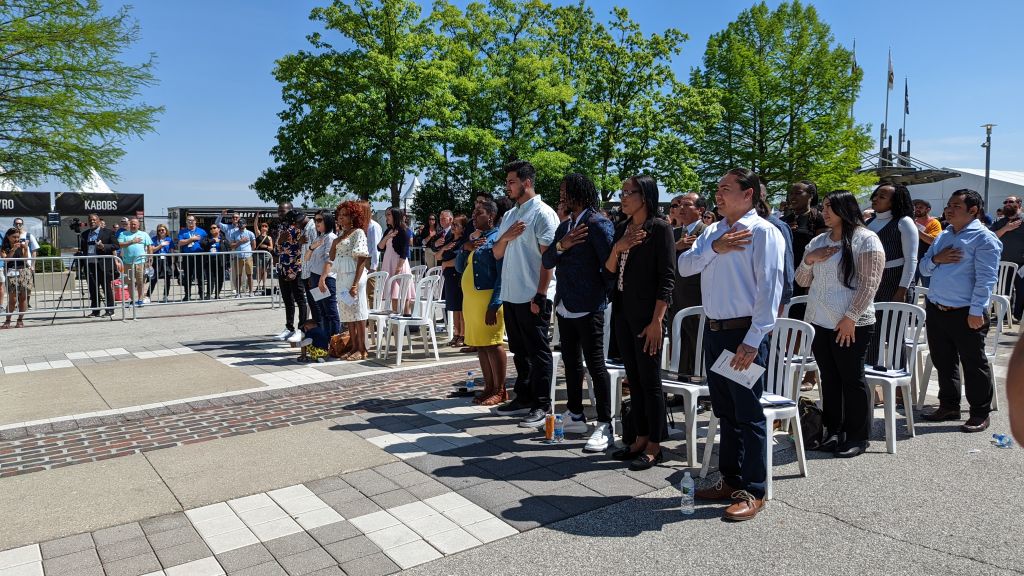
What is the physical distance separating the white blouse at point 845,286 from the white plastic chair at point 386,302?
531cm

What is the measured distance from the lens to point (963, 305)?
570cm

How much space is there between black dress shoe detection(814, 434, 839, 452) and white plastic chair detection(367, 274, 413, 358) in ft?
17.6

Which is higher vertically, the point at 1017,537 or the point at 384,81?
the point at 384,81

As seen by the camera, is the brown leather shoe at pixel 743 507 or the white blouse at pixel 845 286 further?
the white blouse at pixel 845 286

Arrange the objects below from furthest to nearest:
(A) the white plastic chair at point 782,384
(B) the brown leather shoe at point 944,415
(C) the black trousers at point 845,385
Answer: (B) the brown leather shoe at point 944,415, (C) the black trousers at point 845,385, (A) the white plastic chair at point 782,384

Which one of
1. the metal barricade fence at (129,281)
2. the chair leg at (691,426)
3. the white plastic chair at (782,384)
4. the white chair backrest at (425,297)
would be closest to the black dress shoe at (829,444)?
the white plastic chair at (782,384)

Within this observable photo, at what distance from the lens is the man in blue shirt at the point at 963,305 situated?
221 inches

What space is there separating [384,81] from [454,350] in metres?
19.4

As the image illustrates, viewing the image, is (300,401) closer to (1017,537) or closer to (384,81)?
(1017,537)

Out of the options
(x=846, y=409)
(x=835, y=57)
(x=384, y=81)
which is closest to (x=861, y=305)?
(x=846, y=409)

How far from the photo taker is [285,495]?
4.29m

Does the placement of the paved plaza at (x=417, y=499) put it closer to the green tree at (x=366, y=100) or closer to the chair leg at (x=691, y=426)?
the chair leg at (x=691, y=426)

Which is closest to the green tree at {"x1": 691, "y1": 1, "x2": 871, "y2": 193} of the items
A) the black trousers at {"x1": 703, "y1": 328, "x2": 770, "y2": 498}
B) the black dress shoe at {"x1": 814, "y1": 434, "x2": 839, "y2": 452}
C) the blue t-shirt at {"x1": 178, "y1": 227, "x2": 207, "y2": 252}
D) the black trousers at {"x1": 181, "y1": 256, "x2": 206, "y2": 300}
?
the blue t-shirt at {"x1": 178, "y1": 227, "x2": 207, "y2": 252}

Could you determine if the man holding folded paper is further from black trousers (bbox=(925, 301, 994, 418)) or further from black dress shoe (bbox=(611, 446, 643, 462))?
black trousers (bbox=(925, 301, 994, 418))
